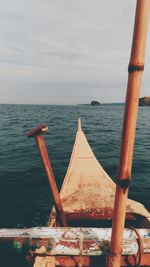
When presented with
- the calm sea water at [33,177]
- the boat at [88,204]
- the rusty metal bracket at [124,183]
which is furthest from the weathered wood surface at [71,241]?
the calm sea water at [33,177]

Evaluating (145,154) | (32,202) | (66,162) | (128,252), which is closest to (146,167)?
(145,154)

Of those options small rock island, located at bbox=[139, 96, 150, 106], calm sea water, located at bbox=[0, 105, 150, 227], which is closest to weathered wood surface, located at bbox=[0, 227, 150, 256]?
calm sea water, located at bbox=[0, 105, 150, 227]

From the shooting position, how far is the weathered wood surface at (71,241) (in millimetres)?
2918

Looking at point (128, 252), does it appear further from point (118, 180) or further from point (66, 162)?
point (66, 162)

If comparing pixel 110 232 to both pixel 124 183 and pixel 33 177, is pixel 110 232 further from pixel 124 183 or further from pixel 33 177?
pixel 33 177

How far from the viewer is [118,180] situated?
2268 millimetres

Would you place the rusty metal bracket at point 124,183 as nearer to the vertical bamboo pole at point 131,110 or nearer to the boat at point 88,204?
the vertical bamboo pole at point 131,110

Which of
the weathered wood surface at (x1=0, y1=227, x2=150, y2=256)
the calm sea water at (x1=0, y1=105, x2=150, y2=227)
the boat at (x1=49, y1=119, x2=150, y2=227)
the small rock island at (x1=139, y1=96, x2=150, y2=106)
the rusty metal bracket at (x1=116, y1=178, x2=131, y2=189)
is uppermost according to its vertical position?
the small rock island at (x1=139, y1=96, x2=150, y2=106)

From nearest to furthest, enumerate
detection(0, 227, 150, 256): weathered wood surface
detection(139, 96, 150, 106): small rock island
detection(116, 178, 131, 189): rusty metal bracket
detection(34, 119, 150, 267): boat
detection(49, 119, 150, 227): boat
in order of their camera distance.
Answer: detection(116, 178, 131, 189): rusty metal bracket < detection(0, 227, 150, 256): weathered wood surface < detection(34, 119, 150, 267): boat < detection(49, 119, 150, 227): boat < detection(139, 96, 150, 106): small rock island

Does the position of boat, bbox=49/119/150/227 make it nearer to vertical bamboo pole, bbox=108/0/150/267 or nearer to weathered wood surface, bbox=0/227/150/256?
weathered wood surface, bbox=0/227/150/256

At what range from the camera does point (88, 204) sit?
5.72 meters

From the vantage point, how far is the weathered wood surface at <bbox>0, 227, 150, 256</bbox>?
2918 mm

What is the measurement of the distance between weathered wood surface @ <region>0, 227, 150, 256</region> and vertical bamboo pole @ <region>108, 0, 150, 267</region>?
511mm

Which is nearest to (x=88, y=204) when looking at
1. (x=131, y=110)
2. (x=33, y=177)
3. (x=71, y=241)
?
(x=71, y=241)
